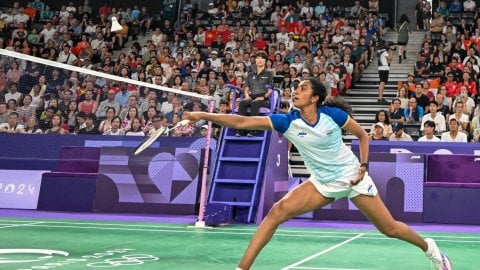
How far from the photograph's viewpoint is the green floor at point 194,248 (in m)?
8.29

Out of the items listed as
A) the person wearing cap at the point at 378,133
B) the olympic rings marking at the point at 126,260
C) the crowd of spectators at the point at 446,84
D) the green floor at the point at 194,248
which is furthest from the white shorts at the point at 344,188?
the person wearing cap at the point at 378,133

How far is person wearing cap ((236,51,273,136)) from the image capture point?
1404cm

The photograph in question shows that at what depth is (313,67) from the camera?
21.3m

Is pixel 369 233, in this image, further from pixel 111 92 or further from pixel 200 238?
pixel 111 92

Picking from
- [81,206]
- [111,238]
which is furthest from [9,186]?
[111,238]

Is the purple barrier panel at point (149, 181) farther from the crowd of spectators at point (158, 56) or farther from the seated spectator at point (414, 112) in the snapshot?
the seated spectator at point (414, 112)

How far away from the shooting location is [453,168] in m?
14.7

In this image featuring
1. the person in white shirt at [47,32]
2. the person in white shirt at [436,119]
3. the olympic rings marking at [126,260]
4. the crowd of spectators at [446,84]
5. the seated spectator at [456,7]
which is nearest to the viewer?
the olympic rings marking at [126,260]

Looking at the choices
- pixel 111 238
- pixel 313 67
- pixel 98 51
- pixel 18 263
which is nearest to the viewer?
pixel 18 263

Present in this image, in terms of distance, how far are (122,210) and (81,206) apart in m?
1.06

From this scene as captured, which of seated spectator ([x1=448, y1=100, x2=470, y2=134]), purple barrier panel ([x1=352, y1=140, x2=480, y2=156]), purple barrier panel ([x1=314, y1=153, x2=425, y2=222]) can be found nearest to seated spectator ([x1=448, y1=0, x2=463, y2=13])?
seated spectator ([x1=448, y1=100, x2=470, y2=134])

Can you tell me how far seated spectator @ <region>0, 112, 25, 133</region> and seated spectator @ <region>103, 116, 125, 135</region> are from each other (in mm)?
1867

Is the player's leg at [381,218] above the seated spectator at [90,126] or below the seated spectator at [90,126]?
below

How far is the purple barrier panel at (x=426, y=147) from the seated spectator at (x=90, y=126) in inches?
221
